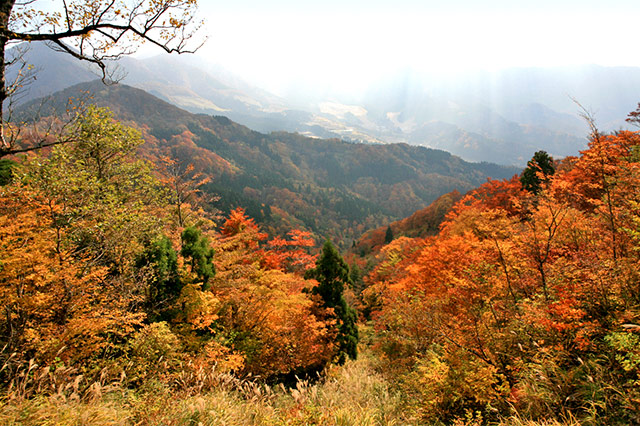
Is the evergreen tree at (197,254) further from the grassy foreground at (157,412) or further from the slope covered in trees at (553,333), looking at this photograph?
the slope covered in trees at (553,333)

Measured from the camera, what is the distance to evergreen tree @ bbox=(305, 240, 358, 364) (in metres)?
17.1

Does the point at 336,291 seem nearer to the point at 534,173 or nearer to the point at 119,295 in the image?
the point at 119,295

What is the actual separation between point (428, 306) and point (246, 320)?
880cm

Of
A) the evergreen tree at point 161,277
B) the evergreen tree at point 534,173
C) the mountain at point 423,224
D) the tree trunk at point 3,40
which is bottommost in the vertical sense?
the mountain at point 423,224

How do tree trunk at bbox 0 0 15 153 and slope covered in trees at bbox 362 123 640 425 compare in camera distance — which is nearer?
tree trunk at bbox 0 0 15 153

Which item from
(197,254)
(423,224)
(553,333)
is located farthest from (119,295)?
(423,224)

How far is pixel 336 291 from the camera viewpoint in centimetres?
1738

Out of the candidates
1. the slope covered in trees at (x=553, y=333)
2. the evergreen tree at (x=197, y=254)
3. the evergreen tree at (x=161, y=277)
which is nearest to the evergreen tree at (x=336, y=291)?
the slope covered in trees at (x=553, y=333)

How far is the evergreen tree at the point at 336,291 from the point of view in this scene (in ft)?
56.0

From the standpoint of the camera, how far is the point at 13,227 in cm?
695

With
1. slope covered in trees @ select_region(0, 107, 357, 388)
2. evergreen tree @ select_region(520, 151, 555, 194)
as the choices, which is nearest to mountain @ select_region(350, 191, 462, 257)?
evergreen tree @ select_region(520, 151, 555, 194)

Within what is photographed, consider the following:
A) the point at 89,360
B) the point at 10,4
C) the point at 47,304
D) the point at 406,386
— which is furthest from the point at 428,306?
the point at 10,4

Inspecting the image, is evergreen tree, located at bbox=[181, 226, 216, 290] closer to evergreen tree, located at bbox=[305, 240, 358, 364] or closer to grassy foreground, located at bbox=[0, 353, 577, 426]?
grassy foreground, located at bbox=[0, 353, 577, 426]

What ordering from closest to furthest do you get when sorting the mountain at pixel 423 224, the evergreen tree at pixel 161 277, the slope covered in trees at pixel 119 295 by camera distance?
the slope covered in trees at pixel 119 295, the evergreen tree at pixel 161 277, the mountain at pixel 423 224
